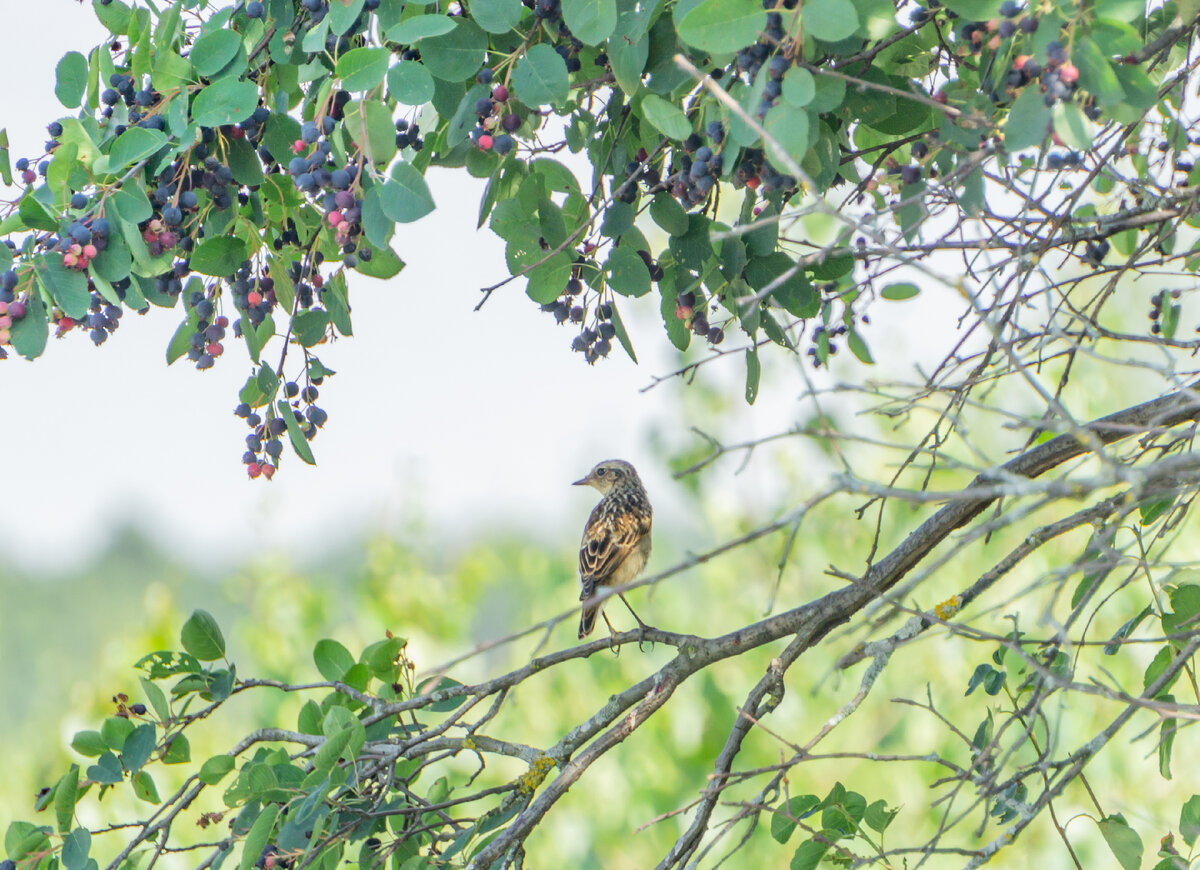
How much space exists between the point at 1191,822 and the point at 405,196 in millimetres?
2013

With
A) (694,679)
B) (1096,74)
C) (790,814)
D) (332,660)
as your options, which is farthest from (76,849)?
(694,679)

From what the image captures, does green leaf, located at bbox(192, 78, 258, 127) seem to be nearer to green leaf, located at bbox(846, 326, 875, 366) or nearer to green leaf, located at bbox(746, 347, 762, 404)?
green leaf, located at bbox(746, 347, 762, 404)

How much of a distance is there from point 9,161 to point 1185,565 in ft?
7.67

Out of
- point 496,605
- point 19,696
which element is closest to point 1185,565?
point 496,605

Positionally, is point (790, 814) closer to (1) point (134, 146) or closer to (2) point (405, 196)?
(2) point (405, 196)

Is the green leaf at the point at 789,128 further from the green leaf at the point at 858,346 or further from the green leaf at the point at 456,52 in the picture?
the green leaf at the point at 858,346

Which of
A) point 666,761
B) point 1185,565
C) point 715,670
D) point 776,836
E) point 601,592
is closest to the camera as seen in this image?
point 601,592

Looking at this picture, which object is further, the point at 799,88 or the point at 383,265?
the point at 383,265

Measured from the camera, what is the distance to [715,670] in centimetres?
802

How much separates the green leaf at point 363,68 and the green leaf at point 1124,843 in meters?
2.04

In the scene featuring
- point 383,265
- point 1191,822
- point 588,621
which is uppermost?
point 383,265

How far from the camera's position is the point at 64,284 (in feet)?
7.19

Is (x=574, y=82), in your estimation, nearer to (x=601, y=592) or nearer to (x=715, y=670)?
(x=601, y=592)

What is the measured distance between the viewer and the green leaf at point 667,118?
2.04 metres
